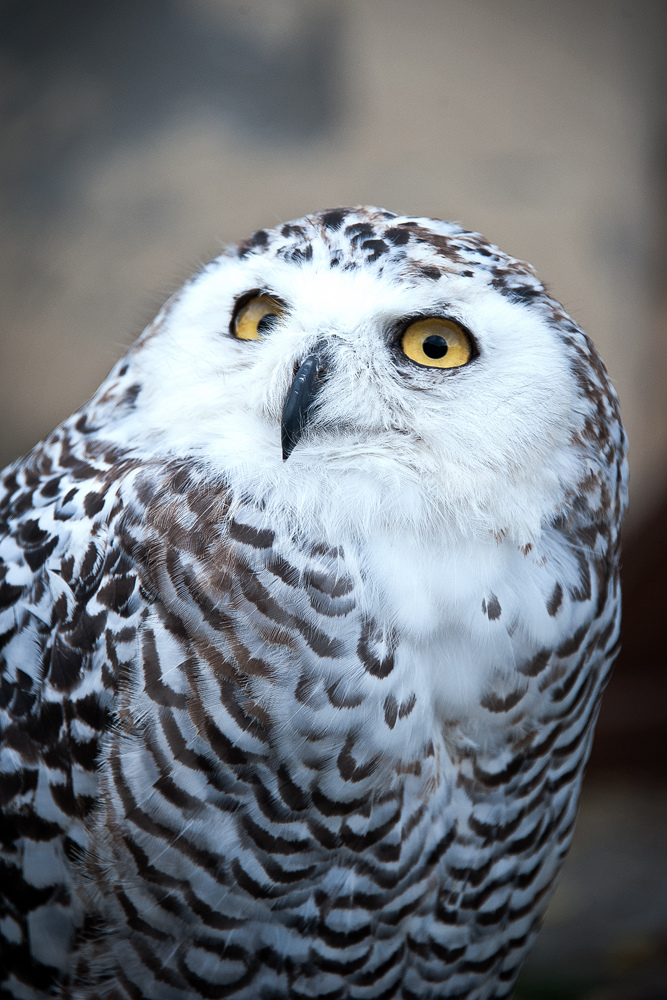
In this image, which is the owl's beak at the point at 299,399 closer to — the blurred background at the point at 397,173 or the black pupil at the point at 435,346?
the black pupil at the point at 435,346

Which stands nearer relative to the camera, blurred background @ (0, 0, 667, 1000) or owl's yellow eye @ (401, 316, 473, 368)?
owl's yellow eye @ (401, 316, 473, 368)

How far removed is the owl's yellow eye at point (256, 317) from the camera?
102 centimetres

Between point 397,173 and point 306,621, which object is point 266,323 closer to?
point 306,621

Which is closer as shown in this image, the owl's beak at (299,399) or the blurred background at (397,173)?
the owl's beak at (299,399)

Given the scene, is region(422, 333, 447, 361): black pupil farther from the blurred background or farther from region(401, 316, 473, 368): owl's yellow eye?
the blurred background

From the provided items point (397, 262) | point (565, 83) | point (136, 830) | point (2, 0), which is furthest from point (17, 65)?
point (136, 830)

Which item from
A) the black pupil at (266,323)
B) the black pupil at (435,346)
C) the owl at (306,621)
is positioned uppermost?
the black pupil at (435,346)

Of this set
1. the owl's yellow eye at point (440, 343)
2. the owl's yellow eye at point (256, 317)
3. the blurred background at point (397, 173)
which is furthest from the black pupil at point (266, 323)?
the blurred background at point (397, 173)

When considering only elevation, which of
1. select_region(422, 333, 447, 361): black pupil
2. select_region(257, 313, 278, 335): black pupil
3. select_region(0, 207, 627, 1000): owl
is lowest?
select_region(0, 207, 627, 1000): owl

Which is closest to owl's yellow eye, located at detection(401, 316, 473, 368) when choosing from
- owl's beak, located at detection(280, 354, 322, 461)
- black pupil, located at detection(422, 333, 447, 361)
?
black pupil, located at detection(422, 333, 447, 361)

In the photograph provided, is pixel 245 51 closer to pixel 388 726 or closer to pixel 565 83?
pixel 565 83

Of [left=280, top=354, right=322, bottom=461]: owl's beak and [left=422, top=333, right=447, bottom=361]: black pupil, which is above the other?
[left=422, top=333, right=447, bottom=361]: black pupil

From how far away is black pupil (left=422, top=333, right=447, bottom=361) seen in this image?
969mm

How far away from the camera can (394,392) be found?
38.2 inches
